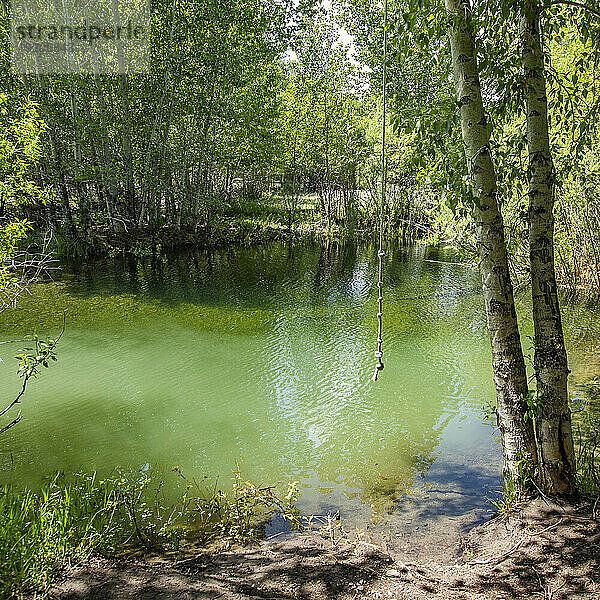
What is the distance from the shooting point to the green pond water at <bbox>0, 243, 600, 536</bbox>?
5.30 meters

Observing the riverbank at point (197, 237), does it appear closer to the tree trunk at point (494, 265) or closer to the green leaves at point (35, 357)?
the green leaves at point (35, 357)

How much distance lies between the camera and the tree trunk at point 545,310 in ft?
11.7

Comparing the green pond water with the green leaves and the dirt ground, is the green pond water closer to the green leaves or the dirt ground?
the dirt ground

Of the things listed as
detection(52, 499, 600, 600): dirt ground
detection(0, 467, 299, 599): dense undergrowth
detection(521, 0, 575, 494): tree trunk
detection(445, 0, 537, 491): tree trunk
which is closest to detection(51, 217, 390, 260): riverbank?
detection(0, 467, 299, 599): dense undergrowth

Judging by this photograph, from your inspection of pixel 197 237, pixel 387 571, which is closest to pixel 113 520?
pixel 387 571

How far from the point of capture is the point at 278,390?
24.5 ft

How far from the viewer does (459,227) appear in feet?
33.2

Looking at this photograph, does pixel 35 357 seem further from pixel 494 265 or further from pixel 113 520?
pixel 494 265

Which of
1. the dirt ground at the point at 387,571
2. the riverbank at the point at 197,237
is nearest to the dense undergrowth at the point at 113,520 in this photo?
the dirt ground at the point at 387,571

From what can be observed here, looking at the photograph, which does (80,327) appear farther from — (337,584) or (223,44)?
(223,44)

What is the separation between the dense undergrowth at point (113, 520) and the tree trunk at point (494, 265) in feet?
6.58

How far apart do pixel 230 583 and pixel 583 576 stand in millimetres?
2007

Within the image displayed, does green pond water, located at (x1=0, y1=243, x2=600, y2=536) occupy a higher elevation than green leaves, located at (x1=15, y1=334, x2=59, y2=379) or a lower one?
lower

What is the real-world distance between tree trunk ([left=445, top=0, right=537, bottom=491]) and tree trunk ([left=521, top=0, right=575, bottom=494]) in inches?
5.3
